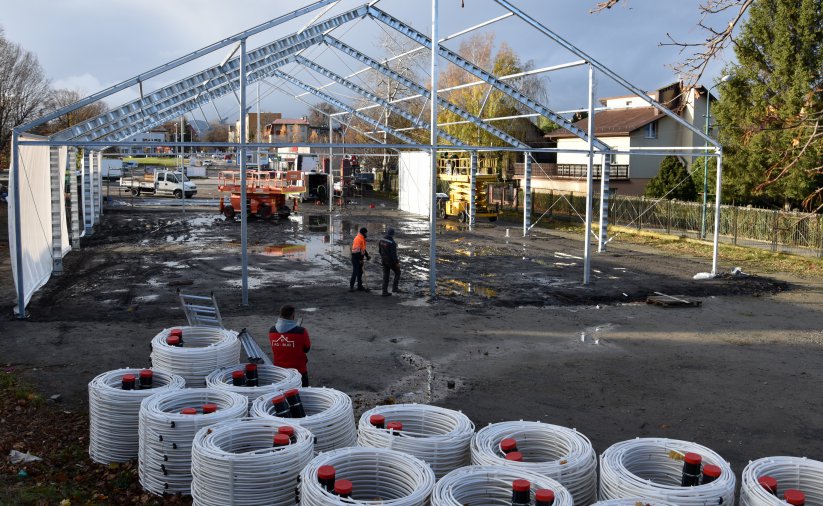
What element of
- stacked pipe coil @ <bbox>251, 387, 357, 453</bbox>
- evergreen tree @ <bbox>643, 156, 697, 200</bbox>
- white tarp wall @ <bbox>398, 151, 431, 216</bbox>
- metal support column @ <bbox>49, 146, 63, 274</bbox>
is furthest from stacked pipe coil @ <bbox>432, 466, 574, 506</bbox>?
white tarp wall @ <bbox>398, 151, 431, 216</bbox>

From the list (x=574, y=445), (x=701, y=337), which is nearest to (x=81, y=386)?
(x=574, y=445)

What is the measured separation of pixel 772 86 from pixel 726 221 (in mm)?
5311

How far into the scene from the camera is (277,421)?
6926 mm

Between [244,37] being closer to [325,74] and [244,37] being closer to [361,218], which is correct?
[325,74]

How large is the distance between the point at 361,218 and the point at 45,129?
116 ft

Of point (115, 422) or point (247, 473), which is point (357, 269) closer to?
point (115, 422)

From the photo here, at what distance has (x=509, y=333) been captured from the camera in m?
14.4

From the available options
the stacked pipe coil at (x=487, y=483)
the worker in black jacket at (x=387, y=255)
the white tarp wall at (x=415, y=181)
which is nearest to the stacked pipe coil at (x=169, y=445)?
the stacked pipe coil at (x=487, y=483)

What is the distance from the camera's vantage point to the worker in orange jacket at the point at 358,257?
699 inches

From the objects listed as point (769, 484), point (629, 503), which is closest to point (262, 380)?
point (629, 503)

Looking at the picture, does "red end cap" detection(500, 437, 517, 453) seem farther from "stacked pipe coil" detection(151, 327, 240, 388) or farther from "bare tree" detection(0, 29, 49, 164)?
"bare tree" detection(0, 29, 49, 164)

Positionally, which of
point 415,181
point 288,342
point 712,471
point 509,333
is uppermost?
point 415,181

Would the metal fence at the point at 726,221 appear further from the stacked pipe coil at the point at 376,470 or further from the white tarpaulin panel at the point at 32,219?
the white tarpaulin panel at the point at 32,219

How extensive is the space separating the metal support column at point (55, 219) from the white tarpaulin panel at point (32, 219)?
0.13 m
